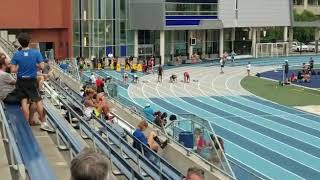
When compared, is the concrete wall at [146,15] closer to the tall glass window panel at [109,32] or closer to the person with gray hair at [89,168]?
the tall glass window panel at [109,32]

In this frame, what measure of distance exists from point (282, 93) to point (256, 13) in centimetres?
2584

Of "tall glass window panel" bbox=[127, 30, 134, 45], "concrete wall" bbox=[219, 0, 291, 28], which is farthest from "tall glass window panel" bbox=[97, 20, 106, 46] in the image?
"concrete wall" bbox=[219, 0, 291, 28]

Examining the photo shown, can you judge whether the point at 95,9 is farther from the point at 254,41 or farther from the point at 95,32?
the point at 254,41

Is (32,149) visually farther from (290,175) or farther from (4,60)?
(290,175)

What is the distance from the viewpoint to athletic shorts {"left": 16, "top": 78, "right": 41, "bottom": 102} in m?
7.63

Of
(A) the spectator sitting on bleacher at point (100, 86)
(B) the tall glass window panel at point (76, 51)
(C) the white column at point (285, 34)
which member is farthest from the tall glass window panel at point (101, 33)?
(C) the white column at point (285, 34)

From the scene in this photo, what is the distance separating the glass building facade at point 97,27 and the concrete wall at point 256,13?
11540mm

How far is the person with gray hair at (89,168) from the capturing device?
2748mm

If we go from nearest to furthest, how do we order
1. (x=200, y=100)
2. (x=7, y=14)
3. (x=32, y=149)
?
(x=32, y=149) → (x=200, y=100) → (x=7, y=14)

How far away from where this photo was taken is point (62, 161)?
6.86m

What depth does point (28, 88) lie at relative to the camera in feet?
25.3

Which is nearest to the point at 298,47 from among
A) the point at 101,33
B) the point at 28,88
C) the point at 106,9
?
the point at 106,9

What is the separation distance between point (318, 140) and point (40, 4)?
29532mm

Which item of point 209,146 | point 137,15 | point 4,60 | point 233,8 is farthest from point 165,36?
point 4,60
